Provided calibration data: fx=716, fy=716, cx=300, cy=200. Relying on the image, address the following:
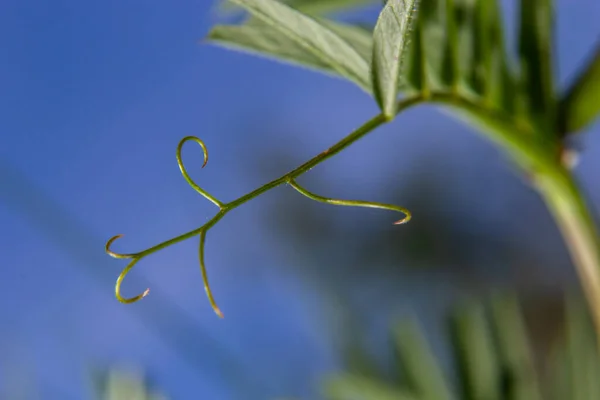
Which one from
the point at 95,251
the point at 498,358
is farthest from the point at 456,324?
the point at 95,251

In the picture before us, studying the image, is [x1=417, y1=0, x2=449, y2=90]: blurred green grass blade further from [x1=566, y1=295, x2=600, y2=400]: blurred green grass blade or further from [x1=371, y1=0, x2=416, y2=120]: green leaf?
[x1=566, y1=295, x2=600, y2=400]: blurred green grass blade

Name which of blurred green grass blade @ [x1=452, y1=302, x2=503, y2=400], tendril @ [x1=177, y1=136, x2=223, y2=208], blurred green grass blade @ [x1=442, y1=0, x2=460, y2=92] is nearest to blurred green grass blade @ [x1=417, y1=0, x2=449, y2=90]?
blurred green grass blade @ [x1=442, y1=0, x2=460, y2=92]

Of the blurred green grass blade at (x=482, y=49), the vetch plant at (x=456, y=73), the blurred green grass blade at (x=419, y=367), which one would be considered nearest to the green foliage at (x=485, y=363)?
the blurred green grass blade at (x=419, y=367)

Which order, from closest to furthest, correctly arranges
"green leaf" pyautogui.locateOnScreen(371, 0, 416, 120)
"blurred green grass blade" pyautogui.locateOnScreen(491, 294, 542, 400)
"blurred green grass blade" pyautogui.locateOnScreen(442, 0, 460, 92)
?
1. "green leaf" pyautogui.locateOnScreen(371, 0, 416, 120)
2. "blurred green grass blade" pyautogui.locateOnScreen(442, 0, 460, 92)
3. "blurred green grass blade" pyautogui.locateOnScreen(491, 294, 542, 400)

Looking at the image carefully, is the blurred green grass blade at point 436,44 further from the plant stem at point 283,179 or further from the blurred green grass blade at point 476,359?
the blurred green grass blade at point 476,359

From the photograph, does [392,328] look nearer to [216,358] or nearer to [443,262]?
[216,358]
